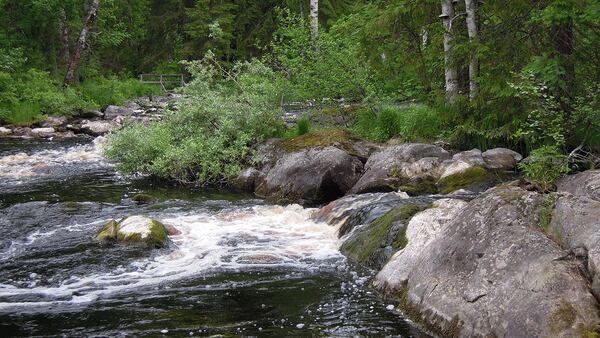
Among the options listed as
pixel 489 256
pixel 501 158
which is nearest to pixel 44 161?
pixel 501 158

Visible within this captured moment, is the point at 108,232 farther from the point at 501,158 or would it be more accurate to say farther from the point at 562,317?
the point at 501,158

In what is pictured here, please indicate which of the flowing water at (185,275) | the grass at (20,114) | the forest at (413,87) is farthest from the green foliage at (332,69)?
the grass at (20,114)

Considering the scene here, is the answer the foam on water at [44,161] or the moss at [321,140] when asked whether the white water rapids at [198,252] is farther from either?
the foam on water at [44,161]

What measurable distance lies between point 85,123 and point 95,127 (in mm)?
1158

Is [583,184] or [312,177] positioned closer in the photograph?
[583,184]

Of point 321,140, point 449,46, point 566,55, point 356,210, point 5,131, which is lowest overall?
point 356,210

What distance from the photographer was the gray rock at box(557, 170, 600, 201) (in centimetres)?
851

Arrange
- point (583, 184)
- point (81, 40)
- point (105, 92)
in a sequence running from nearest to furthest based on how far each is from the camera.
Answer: point (583, 184)
point (81, 40)
point (105, 92)

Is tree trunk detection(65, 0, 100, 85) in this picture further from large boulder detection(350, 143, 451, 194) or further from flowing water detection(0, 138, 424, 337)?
large boulder detection(350, 143, 451, 194)

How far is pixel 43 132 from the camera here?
25.0 m

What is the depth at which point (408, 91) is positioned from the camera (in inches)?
661

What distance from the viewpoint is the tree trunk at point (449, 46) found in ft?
45.0

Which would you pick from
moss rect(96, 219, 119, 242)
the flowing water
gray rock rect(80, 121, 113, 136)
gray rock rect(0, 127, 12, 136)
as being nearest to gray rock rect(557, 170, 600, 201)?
the flowing water

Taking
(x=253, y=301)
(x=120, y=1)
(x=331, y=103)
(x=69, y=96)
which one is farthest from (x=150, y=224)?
(x=120, y=1)
